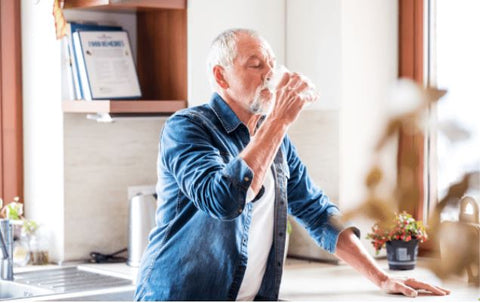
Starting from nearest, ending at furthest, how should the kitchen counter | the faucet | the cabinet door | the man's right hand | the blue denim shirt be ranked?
the man's right hand → the blue denim shirt → the kitchen counter → the faucet → the cabinet door

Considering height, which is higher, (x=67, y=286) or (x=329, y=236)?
(x=329, y=236)

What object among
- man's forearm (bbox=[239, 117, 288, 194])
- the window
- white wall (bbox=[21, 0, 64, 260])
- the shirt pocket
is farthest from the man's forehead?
the window

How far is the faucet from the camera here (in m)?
2.89

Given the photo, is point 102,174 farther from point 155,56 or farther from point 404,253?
point 404,253

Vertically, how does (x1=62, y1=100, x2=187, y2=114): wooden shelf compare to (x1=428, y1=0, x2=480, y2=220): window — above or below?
below

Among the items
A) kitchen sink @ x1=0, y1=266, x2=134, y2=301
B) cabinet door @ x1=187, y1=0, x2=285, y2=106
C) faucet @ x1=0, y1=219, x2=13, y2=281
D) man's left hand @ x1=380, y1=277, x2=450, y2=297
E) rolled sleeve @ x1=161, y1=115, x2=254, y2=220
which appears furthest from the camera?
cabinet door @ x1=187, y1=0, x2=285, y2=106

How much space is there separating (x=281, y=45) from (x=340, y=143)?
1.53 feet

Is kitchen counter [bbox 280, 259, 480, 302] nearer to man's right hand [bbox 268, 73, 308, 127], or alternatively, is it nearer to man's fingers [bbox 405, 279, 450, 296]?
man's fingers [bbox 405, 279, 450, 296]

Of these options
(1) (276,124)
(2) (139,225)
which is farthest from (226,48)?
(2) (139,225)

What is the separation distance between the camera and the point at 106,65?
316cm

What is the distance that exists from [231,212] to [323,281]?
1.29 m

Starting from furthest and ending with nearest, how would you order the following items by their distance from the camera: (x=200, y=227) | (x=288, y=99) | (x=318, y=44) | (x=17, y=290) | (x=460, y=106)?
(x=318, y=44) → (x=17, y=290) → (x=200, y=227) → (x=288, y=99) → (x=460, y=106)

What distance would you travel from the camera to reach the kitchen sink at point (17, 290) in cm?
275

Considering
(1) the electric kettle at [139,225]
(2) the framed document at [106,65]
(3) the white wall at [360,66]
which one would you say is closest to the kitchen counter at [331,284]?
(3) the white wall at [360,66]
